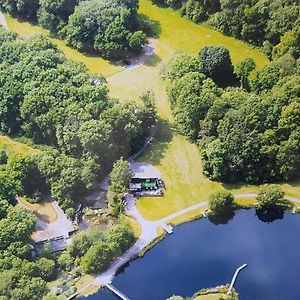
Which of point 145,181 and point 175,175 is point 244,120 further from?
point 145,181

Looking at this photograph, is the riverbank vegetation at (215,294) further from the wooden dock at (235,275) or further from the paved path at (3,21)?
the paved path at (3,21)

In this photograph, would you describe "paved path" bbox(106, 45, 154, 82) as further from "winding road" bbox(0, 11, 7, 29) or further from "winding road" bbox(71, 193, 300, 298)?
"winding road" bbox(71, 193, 300, 298)

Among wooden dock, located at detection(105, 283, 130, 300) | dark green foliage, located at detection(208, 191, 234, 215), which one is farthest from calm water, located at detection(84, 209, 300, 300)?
dark green foliage, located at detection(208, 191, 234, 215)

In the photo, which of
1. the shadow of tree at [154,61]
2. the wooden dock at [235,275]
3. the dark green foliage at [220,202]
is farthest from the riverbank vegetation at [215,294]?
the shadow of tree at [154,61]

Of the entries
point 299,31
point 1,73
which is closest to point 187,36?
point 299,31

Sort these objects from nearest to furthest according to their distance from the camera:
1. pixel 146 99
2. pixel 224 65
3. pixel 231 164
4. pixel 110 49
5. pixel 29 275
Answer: pixel 29 275 → pixel 231 164 → pixel 146 99 → pixel 224 65 → pixel 110 49

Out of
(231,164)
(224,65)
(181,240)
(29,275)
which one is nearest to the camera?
(29,275)

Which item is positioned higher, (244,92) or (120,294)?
(244,92)

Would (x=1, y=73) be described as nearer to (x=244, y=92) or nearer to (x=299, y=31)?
(x=244, y=92)
